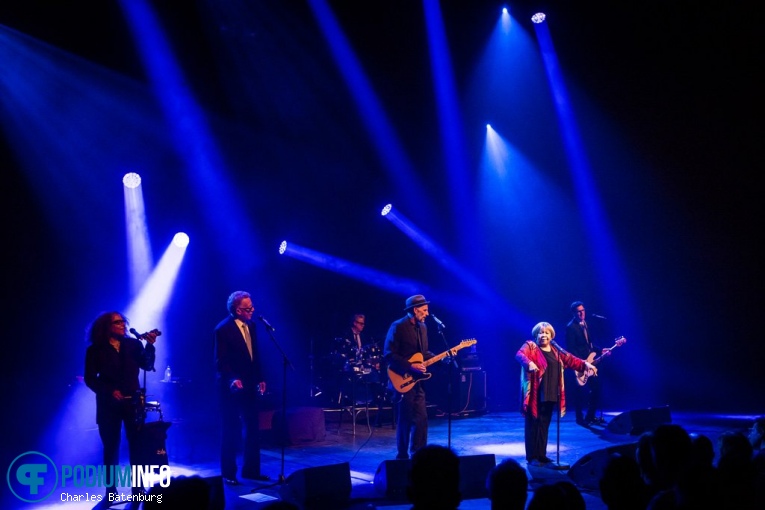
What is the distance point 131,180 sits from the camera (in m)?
11.7

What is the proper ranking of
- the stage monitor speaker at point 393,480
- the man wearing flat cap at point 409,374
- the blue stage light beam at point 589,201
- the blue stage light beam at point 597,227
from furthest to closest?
the blue stage light beam at point 597,227, the blue stage light beam at point 589,201, the man wearing flat cap at point 409,374, the stage monitor speaker at point 393,480

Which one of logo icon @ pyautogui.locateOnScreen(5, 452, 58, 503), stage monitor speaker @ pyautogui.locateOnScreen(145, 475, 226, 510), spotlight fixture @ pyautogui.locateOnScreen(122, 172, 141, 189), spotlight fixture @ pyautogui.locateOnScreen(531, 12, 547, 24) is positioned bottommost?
logo icon @ pyautogui.locateOnScreen(5, 452, 58, 503)

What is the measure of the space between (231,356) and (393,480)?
7.70ft

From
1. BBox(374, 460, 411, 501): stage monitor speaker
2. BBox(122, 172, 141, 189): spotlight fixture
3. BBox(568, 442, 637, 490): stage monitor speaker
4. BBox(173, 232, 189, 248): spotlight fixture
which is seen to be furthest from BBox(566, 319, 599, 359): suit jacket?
BBox(122, 172, 141, 189): spotlight fixture

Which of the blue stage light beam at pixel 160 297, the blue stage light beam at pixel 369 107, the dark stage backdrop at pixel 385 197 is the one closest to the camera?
the dark stage backdrop at pixel 385 197

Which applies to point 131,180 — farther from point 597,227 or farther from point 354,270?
point 597,227

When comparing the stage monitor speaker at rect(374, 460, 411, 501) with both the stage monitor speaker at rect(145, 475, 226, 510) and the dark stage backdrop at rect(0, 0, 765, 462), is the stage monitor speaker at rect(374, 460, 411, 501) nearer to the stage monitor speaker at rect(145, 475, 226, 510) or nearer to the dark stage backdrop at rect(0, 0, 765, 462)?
the stage monitor speaker at rect(145, 475, 226, 510)

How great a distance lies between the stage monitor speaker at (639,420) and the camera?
35.2 feet

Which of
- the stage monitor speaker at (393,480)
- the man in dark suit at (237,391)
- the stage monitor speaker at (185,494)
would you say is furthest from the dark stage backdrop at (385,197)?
the stage monitor speaker at (185,494)

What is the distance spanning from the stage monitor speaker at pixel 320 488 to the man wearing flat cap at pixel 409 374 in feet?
5.20

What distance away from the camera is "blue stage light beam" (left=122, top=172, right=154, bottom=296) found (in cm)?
1187

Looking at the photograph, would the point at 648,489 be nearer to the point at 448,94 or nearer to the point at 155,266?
the point at 155,266

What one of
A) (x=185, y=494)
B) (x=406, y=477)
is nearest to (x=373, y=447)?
(x=406, y=477)

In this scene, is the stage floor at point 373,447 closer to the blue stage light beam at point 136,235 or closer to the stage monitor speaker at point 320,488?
the stage monitor speaker at point 320,488
